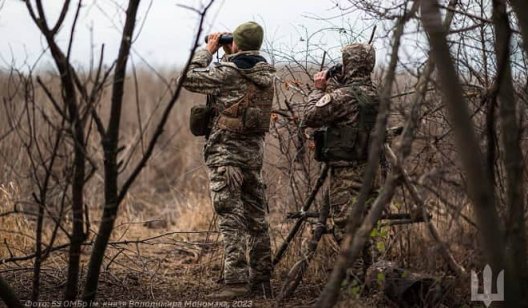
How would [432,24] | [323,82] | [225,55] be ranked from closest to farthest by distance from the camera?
1. [432,24]
2. [323,82]
3. [225,55]

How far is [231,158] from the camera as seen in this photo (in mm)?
5555

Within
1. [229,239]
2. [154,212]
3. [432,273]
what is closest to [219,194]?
[229,239]

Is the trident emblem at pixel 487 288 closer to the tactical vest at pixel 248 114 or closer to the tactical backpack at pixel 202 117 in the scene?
the tactical vest at pixel 248 114

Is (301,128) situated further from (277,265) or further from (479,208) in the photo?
(479,208)

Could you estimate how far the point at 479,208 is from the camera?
339 centimetres

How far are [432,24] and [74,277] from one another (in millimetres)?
2424

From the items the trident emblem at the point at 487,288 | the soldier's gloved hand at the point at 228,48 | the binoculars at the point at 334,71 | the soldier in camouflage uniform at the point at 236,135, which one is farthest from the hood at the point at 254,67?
the trident emblem at the point at 487,288

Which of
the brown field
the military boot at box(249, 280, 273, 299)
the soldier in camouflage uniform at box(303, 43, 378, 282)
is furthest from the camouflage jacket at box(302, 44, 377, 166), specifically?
the military boot at box(249, 280, 273, 299)

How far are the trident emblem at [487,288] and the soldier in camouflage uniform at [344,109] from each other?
0.86 metres

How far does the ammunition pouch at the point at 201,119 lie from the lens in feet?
18.3

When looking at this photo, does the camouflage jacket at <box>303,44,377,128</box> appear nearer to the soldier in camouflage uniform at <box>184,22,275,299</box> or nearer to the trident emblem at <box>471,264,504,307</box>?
the soldier in camouflage uniform at <box>184,22,275,299</box>

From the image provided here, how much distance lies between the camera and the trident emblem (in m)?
3.72

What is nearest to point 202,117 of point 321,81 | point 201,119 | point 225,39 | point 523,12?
point 201,119

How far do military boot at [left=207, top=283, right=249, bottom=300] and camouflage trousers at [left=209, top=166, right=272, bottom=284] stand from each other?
3 centimetres
